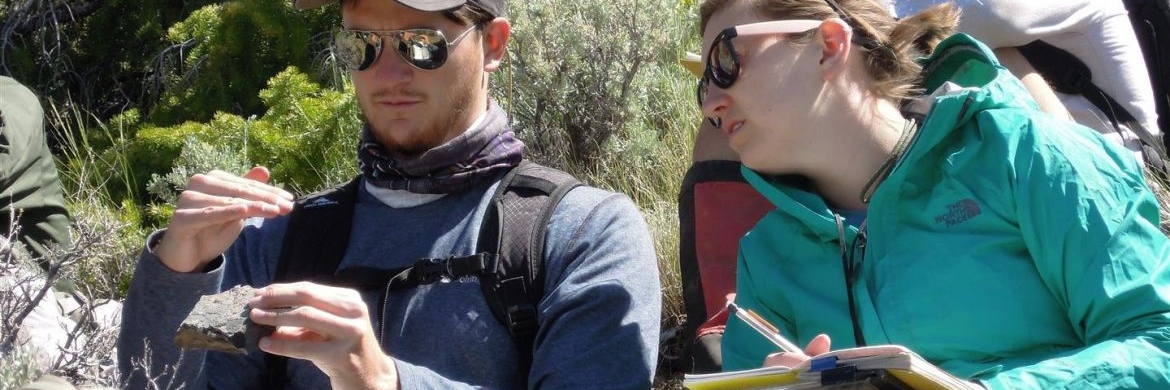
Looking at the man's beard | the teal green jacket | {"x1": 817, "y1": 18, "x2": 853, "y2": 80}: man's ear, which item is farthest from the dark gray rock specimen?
{"x1": 817, "y1": 18, "x2": 853, "y2": 80}: man's ear

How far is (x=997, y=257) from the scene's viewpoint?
8.65ft

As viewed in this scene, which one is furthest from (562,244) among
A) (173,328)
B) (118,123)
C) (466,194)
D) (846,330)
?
(118,123)

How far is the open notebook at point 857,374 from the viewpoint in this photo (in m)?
2.13

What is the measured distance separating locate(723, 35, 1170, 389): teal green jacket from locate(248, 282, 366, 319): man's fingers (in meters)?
0.90

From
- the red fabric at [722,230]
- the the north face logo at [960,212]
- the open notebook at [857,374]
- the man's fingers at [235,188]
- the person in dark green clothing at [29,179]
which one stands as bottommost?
the person in dark green clothing at [29,179]

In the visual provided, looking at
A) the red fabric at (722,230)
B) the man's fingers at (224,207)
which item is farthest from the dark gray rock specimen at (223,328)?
the red fabric at (722,230)

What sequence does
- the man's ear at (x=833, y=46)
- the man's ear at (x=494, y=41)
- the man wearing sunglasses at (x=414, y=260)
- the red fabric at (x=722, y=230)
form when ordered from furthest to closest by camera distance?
the red fabric at (x=722, y=230) < the man's ear at (x=494, y=41) < the man's ear at (x=833, y=46) < the man wearing sunglasses at (x=414, y=260)

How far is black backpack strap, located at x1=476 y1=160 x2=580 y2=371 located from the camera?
2875mm

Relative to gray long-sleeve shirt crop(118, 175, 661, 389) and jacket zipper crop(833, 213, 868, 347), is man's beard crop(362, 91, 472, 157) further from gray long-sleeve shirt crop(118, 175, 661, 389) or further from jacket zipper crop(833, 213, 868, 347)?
jacket zipper crop(833, 213, 868, 347)

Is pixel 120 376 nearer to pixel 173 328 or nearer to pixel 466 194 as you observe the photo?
pixel 173 328

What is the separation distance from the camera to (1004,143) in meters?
2.63

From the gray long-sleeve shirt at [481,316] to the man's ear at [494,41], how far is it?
0.46 metres

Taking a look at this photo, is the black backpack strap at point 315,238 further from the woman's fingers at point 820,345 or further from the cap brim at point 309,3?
the woman's fingers at point 820,345

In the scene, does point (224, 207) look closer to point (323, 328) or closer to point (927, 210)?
point (323, 328)
